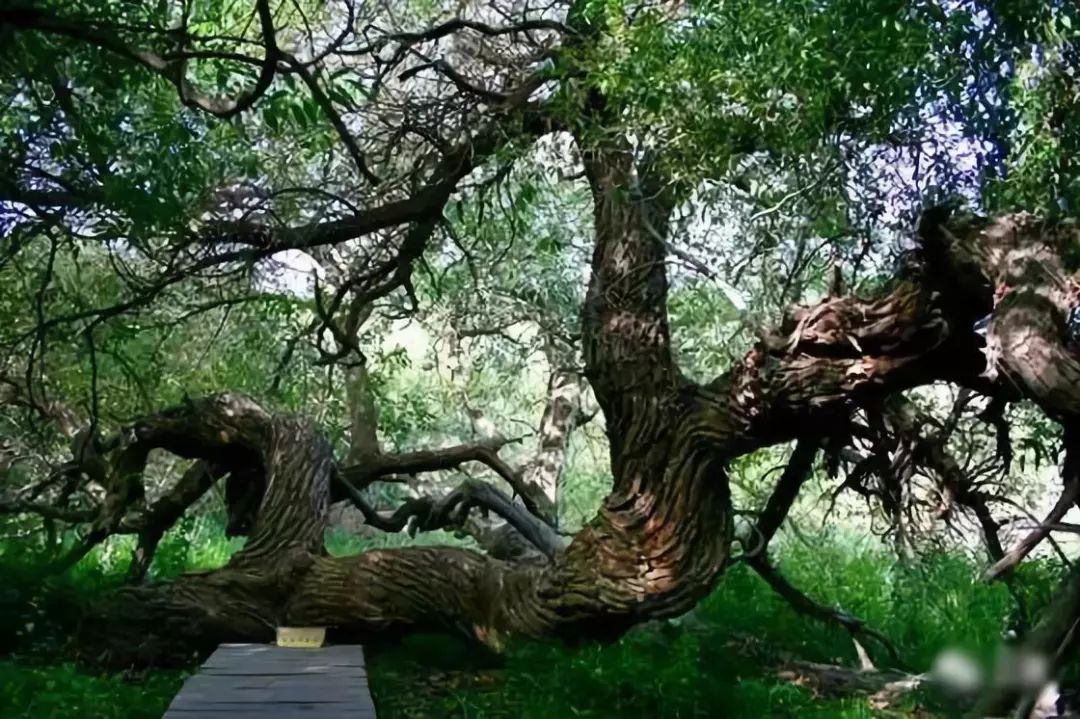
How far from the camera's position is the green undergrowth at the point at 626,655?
6008 millimetres

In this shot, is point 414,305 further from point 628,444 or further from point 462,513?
point 628,444

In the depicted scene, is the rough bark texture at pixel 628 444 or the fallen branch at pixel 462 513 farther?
the fallen branch at pixel 462 513

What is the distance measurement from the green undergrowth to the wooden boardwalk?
0.80 meters

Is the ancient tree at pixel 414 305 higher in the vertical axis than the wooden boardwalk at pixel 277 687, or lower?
higher

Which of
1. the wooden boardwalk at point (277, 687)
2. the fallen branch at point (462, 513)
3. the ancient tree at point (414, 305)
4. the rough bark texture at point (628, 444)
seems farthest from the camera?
the fallen branch at point (462, 513)

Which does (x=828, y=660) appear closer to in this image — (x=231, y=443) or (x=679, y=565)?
(x=679, y=565)

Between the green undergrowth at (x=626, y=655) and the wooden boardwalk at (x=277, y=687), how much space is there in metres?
0.80

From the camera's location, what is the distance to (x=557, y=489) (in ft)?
45.2

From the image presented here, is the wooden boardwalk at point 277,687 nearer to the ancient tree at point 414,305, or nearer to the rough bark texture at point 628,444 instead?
the rough bark texture at point 628,444

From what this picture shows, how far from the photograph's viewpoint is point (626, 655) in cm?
658

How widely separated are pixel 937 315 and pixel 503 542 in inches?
147

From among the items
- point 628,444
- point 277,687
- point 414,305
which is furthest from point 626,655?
point 414,305

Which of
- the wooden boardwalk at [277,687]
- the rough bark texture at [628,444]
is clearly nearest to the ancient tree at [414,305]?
the rough bark texture at [628,444]

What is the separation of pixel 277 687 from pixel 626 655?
94.5 inches
